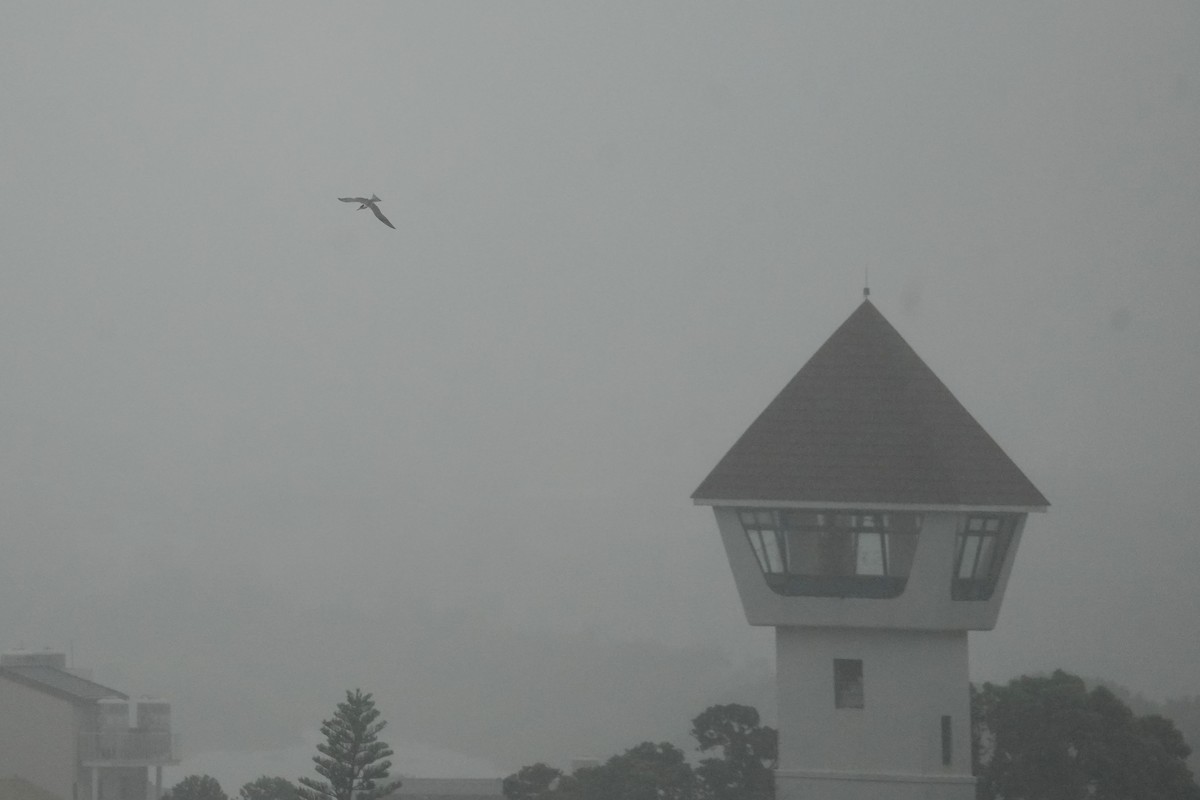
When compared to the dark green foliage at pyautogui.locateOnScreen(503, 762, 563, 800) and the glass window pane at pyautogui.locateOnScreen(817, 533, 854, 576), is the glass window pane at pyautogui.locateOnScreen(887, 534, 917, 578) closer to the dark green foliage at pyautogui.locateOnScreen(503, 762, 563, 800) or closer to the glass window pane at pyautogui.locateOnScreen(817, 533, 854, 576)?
the glass window pane at pyautogui.locateOnScreen(817, 533, 854, 576)

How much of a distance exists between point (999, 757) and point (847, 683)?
595cm

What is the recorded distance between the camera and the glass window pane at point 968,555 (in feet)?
128

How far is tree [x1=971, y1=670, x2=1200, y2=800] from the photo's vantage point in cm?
4119

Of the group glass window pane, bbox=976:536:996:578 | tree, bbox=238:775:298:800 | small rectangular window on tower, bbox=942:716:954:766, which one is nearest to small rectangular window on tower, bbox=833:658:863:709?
small rectangular window on tower, bbox=942:716:954:766

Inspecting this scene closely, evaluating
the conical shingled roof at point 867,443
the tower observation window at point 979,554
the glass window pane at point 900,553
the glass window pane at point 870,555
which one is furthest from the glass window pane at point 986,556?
the glass window pane at point 870,555

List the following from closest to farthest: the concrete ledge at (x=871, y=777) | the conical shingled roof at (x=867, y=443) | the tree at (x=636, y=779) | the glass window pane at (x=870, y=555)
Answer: the concrete ledge at (x=871, y=777), the glass window pane at (x=870, y=555), the conical shingled roof at (x=867, y=443), the tree at (x=636, y=779)

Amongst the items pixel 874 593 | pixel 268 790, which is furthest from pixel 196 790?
pixel 874 593

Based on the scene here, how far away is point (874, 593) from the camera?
3891cm

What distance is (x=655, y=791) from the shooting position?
44.8m

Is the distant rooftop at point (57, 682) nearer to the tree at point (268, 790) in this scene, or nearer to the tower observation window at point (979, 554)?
the tree at point (268, 790)

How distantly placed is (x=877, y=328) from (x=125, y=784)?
2767 cm

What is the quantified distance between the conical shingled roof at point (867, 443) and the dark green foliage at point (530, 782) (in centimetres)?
1301

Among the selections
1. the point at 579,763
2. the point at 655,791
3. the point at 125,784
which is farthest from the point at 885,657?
the point at 125,784

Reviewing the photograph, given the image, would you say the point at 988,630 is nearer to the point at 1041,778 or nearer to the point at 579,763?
the point at 1041,778
